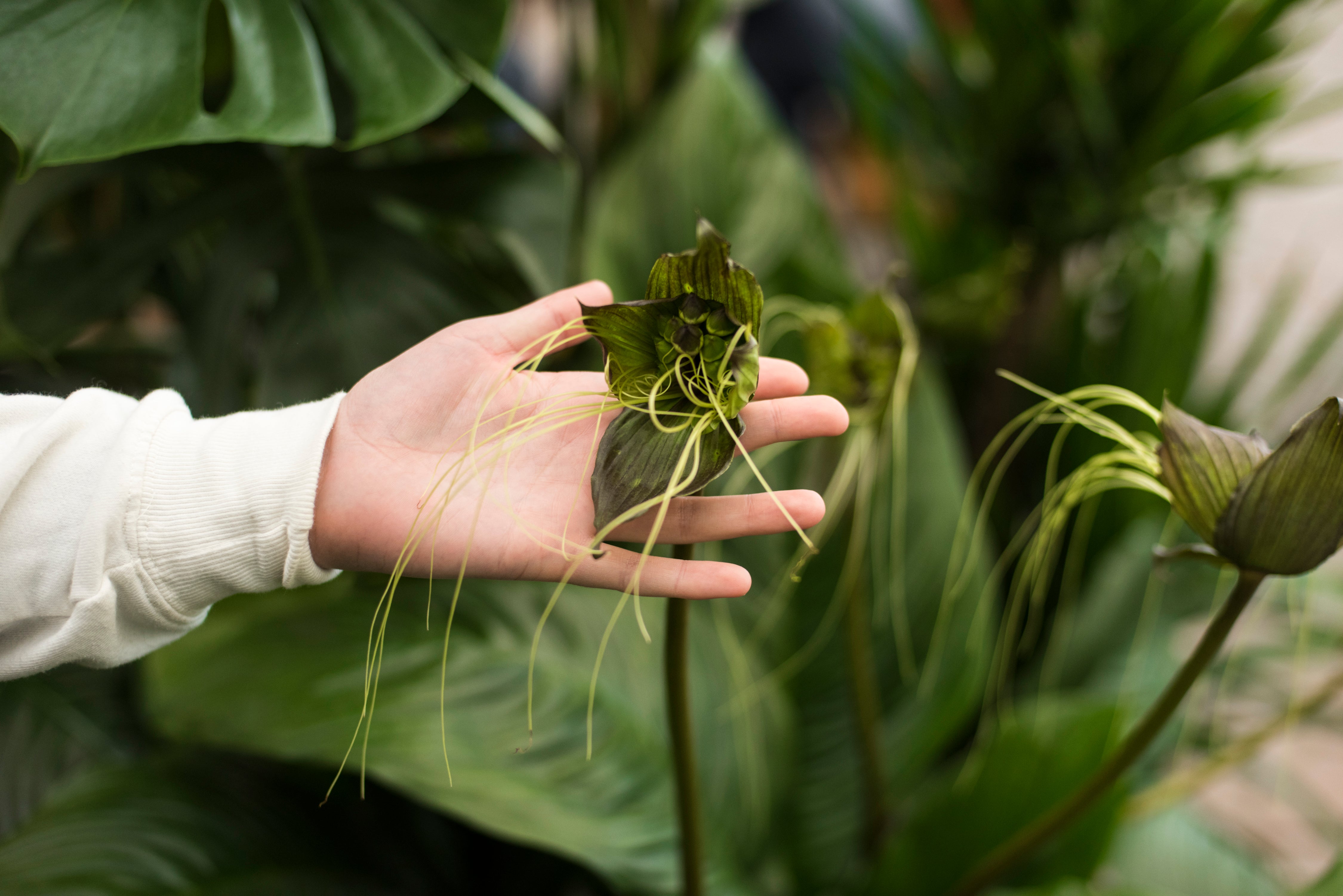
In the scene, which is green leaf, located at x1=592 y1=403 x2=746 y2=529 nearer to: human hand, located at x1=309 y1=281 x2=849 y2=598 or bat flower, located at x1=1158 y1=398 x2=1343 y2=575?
human hand, located at x1=309 y1=281 x2=849 y2=598

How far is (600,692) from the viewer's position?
604 millimetres

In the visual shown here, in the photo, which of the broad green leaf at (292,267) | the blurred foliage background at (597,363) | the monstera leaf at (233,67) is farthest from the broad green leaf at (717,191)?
the monstera leaf at (233,67)

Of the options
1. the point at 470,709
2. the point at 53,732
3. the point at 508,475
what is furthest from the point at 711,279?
the point at 53,732

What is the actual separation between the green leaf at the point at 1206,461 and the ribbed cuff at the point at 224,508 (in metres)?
0.39

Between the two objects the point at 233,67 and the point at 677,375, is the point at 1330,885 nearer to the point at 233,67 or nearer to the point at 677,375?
the point at 677,375

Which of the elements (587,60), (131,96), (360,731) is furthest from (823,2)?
(360,731)

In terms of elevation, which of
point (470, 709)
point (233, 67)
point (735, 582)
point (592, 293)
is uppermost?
point (233, 67)

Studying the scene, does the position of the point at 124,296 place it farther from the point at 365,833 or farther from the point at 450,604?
the point at 365,833

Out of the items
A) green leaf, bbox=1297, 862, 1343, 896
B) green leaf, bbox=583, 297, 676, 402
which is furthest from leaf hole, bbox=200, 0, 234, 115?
green leaf, bbox=1297, 862, 1343, 896

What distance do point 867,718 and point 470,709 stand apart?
0.96 ft

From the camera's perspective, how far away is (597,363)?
0.66m

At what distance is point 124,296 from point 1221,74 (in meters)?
0.99

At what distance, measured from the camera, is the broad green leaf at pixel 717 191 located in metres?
0.76

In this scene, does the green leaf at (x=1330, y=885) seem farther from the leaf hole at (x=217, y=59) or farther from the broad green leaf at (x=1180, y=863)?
the leaf hole at (x=217, y=59)
